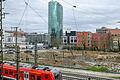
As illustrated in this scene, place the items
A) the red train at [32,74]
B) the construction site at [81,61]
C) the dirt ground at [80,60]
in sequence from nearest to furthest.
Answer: the red train at [32,74] → the construction site at [81,61] → the dirt ground at [80,60]

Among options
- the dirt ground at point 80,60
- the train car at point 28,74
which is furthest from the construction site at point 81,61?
the train car at point 28,74

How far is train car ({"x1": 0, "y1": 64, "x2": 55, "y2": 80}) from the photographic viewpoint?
102 ft

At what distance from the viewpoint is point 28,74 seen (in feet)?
108

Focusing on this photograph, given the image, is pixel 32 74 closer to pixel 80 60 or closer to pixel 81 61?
pixel 81 61

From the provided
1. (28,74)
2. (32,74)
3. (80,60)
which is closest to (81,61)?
(80,60)

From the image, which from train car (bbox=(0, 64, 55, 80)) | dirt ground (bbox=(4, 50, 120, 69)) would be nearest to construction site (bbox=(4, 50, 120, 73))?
dirt ground (bbox=(4, 50, 120, 69))

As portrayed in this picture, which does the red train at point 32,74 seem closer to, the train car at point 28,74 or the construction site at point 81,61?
the train car at point 28,74

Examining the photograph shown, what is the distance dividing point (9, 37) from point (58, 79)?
418 feet

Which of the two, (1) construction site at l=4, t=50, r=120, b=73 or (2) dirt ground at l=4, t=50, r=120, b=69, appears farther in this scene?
(2) dirt ground at l=4, t=50, r=120, b=69

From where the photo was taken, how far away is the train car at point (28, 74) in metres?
31.2

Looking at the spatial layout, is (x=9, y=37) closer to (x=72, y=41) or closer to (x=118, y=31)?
(x=72, y=41)

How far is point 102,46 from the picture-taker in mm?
132625

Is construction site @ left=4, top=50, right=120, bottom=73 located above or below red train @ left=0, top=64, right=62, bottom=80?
below

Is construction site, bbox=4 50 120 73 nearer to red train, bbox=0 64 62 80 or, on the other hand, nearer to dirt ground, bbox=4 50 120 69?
dirt ground, bbox=4 50 120 69
